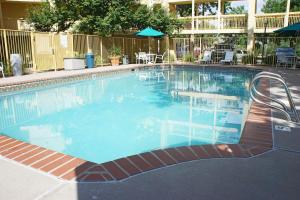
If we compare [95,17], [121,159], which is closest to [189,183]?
[121,159]

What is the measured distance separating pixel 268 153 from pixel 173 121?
11.3 feet

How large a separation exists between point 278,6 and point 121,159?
148 feet

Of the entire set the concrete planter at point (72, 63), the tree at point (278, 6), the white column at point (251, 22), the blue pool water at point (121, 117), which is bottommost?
the blue pool water at point (121, 117)

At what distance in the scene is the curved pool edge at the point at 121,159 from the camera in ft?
9.39

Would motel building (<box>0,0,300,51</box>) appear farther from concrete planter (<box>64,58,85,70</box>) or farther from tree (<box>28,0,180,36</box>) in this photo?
concrete planter (<box>64,58,85,70</box>)

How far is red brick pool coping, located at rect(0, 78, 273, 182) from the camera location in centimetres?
287

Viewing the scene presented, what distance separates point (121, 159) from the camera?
321 centimetres

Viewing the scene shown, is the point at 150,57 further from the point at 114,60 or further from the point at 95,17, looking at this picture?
the point at 95,17

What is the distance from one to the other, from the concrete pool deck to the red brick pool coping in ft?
0.38

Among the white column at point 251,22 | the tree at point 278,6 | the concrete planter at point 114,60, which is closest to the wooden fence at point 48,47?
the concrete planter at point 114,60

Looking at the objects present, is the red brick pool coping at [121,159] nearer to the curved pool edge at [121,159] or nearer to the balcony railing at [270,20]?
the curved pool edge at [121,159]

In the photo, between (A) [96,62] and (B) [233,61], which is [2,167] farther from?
(B) [233,61]

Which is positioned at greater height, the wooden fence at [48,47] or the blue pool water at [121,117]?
the wooden fence at [48,47]

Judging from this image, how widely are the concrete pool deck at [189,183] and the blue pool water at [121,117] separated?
74.1 inches
